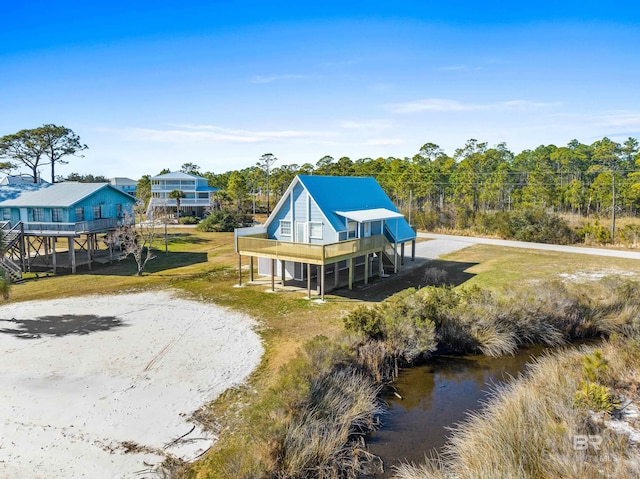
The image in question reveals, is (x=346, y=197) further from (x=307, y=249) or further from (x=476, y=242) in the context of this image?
(x=476, y=242)

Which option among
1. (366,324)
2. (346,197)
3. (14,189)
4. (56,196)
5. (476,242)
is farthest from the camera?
(476,242)

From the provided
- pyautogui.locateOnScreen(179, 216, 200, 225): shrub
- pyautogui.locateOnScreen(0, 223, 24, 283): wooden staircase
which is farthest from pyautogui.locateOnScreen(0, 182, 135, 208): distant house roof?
pyautogui.locateOnScreen(179, 216, 200, 225): shrub

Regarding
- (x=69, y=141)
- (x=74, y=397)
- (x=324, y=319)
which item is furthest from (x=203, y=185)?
(x=74, y=397)

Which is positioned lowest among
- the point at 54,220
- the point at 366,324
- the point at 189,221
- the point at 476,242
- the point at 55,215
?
the point at 366,324

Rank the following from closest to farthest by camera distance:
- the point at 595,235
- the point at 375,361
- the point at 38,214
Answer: the point at 375,361
the point at 38,214
the point at 595,235

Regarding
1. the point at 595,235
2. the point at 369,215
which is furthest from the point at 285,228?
the point at 595,235

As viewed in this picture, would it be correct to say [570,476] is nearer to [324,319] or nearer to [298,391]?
[298,391]
